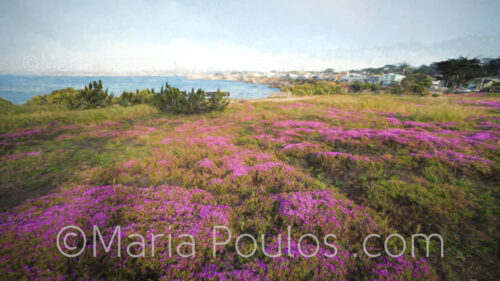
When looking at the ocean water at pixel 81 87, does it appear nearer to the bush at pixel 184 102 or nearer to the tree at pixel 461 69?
the bush at pixel 184 102

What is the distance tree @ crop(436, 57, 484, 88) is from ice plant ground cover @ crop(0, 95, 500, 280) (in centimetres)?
7742

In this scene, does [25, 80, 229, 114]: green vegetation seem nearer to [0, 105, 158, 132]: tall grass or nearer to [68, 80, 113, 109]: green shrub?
[68, 80, 113, 109]: green shrub

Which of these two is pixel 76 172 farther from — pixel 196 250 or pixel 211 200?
pixel 196 250

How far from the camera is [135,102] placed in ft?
70.8

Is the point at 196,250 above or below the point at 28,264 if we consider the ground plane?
below

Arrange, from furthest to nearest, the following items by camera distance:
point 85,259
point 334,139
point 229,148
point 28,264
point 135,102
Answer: point 135,102 → point 334,139 → point 229,148 → point 85,259 → point 28,264

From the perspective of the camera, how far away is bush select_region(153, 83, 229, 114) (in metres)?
16.2

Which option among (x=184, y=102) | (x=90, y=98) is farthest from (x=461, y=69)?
(x=90, y=98)

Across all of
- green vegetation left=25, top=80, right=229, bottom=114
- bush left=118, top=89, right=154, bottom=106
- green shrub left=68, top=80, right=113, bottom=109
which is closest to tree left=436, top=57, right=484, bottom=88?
green vegetation left=25, top=80, right=229, bottom=114

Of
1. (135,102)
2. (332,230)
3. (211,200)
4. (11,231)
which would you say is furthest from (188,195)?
(135,102)

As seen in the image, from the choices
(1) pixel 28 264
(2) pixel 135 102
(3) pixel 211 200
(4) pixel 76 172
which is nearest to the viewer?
(1) pixel 28 264

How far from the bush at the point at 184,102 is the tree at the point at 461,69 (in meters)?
81.9

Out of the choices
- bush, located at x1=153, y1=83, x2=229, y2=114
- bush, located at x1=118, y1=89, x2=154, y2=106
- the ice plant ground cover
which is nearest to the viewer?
the ice plant ground cover

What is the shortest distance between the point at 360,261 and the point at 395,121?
485 inches
